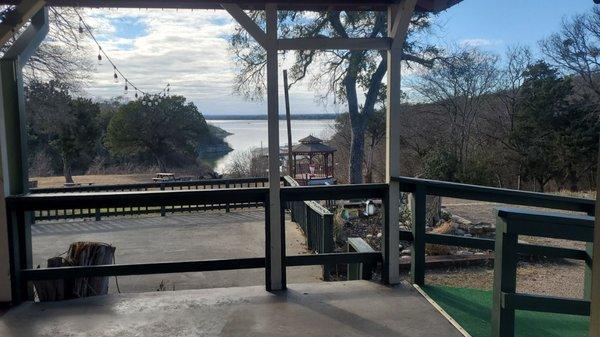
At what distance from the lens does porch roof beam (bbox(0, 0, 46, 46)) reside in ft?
11.2

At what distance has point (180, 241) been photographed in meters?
8.72

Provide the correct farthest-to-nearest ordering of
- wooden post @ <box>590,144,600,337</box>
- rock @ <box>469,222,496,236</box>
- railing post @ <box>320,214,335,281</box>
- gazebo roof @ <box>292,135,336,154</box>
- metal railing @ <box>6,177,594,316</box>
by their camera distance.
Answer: gazebo roof @ <box>292,135,336,154</box> → rock @ <box>469,222,496,236</box> → railing post @ <box>320,214,335,281</box> → metal railing @ <box>6,177,594,316</box> → wooden post @ <box>590,144,600,337</box>

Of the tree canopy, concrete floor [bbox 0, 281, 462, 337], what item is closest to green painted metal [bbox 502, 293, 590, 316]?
concrete floor [bbox 0, 281, 462, 337]

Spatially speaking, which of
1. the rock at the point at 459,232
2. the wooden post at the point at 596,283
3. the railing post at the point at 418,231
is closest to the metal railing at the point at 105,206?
the railing post at the point at 418,231

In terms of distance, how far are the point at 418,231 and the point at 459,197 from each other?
465 mm

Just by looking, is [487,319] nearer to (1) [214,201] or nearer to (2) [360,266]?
(2) [360,266]

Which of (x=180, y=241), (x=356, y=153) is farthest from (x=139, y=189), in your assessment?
(x=356, y=153)

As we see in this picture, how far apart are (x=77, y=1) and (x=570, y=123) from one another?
2627 cm

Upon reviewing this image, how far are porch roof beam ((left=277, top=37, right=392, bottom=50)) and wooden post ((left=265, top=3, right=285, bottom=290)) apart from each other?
0.13 metres

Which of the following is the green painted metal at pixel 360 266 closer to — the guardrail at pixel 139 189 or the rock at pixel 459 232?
the rock at pixel 459 232

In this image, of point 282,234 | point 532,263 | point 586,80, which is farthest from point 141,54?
point 586,80

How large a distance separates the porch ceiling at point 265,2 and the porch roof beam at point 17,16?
212mm

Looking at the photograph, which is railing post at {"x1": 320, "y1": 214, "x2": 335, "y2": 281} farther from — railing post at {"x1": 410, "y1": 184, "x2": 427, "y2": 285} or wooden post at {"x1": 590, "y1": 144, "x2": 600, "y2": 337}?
wooden post at {"x1": 590, "y1": 144, "x2": 600, "y2": 337}

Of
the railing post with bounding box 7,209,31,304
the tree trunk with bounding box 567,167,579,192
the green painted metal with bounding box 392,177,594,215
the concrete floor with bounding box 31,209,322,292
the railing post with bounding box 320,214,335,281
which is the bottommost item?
the tree trunk with bounding box 567,167,579,192
